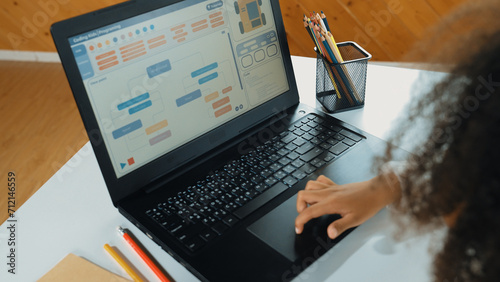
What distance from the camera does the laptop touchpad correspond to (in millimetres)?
678

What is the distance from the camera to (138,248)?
722mm

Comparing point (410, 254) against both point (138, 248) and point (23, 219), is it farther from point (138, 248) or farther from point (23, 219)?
point (23, 219)

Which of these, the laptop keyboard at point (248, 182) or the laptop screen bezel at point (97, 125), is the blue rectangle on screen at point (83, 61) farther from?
the laptop keyboard at point (248, 182)

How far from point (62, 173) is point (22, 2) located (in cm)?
241

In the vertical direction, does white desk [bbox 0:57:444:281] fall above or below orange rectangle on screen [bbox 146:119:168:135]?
below

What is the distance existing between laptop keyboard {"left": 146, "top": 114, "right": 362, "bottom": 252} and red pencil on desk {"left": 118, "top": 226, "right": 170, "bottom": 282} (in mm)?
49

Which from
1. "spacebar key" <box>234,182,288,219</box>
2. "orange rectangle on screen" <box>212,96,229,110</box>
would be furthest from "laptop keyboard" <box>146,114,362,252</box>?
"orange rectangle on screen" <box>212,96,229,110</box>

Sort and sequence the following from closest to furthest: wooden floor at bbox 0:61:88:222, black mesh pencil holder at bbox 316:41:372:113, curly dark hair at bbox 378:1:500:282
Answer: curly dark hair at bbox 378:1:500:282
black mesh pencil holder at bbox 316:41:372:113
wooden floor at bbox 0:61:88:222

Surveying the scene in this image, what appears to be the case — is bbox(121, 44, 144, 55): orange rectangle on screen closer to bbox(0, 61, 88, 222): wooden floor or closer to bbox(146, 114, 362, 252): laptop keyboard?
bbox(146, 114, 362, 252): laptop keyboard

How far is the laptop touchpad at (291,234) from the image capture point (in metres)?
0.68

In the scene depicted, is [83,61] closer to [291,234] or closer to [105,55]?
[105,55]

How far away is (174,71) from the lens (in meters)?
0.83

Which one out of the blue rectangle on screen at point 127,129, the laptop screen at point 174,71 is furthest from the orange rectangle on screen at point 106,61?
the blue rectangle on screen at point 127,129

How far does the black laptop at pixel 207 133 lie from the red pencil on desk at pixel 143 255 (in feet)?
0.08
